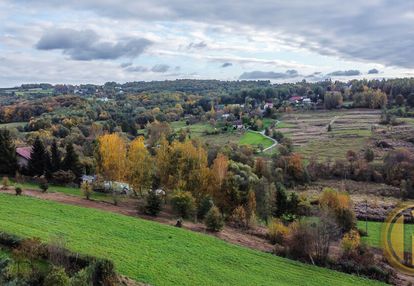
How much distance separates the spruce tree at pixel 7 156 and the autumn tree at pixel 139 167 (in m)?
13.7

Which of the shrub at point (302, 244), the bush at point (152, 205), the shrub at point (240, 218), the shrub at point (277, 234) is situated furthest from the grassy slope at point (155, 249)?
the shrub at point (240, 218)

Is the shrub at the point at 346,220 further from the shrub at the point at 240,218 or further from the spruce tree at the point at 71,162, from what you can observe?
the spruce tree at the point at 71,162

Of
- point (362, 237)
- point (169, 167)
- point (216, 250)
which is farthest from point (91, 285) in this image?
point (362, 237)

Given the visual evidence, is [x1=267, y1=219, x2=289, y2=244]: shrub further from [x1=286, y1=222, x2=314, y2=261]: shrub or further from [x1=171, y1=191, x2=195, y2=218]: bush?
[x1=171, y1=191, x2=195, y2=218]: bush

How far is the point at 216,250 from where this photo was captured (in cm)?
3086

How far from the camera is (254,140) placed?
364 feet

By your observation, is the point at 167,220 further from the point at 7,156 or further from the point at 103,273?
the point at 7,156

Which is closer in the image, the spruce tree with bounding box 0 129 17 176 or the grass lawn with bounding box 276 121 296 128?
the spruce tree with bounding box 0 129 17 176

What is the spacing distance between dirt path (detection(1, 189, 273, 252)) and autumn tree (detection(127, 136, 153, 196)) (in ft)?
17.7

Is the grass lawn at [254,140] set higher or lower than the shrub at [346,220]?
higher

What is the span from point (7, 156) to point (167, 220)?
22233 mm

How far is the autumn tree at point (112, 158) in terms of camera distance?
148 ft

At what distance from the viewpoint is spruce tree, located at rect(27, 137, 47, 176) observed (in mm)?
48844

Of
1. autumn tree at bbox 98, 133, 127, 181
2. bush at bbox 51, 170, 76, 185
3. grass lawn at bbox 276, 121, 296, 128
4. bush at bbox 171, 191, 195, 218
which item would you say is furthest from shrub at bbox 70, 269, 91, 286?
grass lawn at bbox 276, 121, 296, 128
